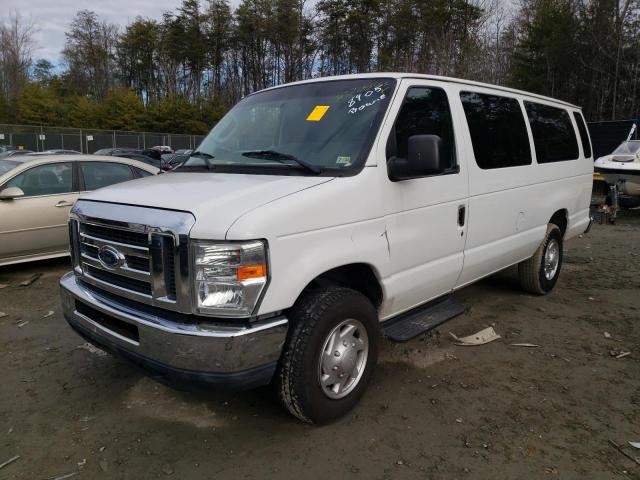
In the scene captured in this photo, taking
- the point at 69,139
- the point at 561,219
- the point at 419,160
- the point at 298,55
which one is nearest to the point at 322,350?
the point at 419,160

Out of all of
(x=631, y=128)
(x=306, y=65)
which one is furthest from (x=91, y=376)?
(x=306, y=65)

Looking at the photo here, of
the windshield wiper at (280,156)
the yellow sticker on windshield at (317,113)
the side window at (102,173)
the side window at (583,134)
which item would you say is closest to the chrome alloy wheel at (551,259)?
the side window at (583,134)

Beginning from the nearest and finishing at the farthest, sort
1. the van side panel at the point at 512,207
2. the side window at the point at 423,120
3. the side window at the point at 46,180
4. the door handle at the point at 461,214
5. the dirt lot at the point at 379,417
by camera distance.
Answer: the dirt lot at the point at 379,417, the side window at the point at 423,120, the door handle at the point at 461,214, the van side panel at the point at 512,207, the side window at the point at 46,180

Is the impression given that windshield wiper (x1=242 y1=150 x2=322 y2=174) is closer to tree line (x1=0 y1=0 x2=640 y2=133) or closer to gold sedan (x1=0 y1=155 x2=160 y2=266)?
gold sedan (x1=0 y1=155 x2=160 y2=266)

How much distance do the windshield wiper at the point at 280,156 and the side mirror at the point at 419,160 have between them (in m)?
0.52

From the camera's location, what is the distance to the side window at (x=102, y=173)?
7070 mm

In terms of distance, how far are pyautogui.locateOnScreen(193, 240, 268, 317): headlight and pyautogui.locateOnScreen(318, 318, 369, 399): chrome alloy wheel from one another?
0.64 m

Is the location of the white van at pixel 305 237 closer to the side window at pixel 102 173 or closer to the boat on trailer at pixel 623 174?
the side window at pixel 102 173

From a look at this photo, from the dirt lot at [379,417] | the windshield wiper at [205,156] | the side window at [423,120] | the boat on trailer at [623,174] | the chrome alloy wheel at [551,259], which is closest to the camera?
the dirt lot at [379,417]

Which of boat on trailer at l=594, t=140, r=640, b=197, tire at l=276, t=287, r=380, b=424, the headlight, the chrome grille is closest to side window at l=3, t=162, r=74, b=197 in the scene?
the chrome grille

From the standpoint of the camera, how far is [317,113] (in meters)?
3.51

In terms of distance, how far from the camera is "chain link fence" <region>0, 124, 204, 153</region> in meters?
33.6

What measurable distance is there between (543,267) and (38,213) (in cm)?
625

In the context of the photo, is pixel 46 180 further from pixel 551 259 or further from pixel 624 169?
pixel 624 169
